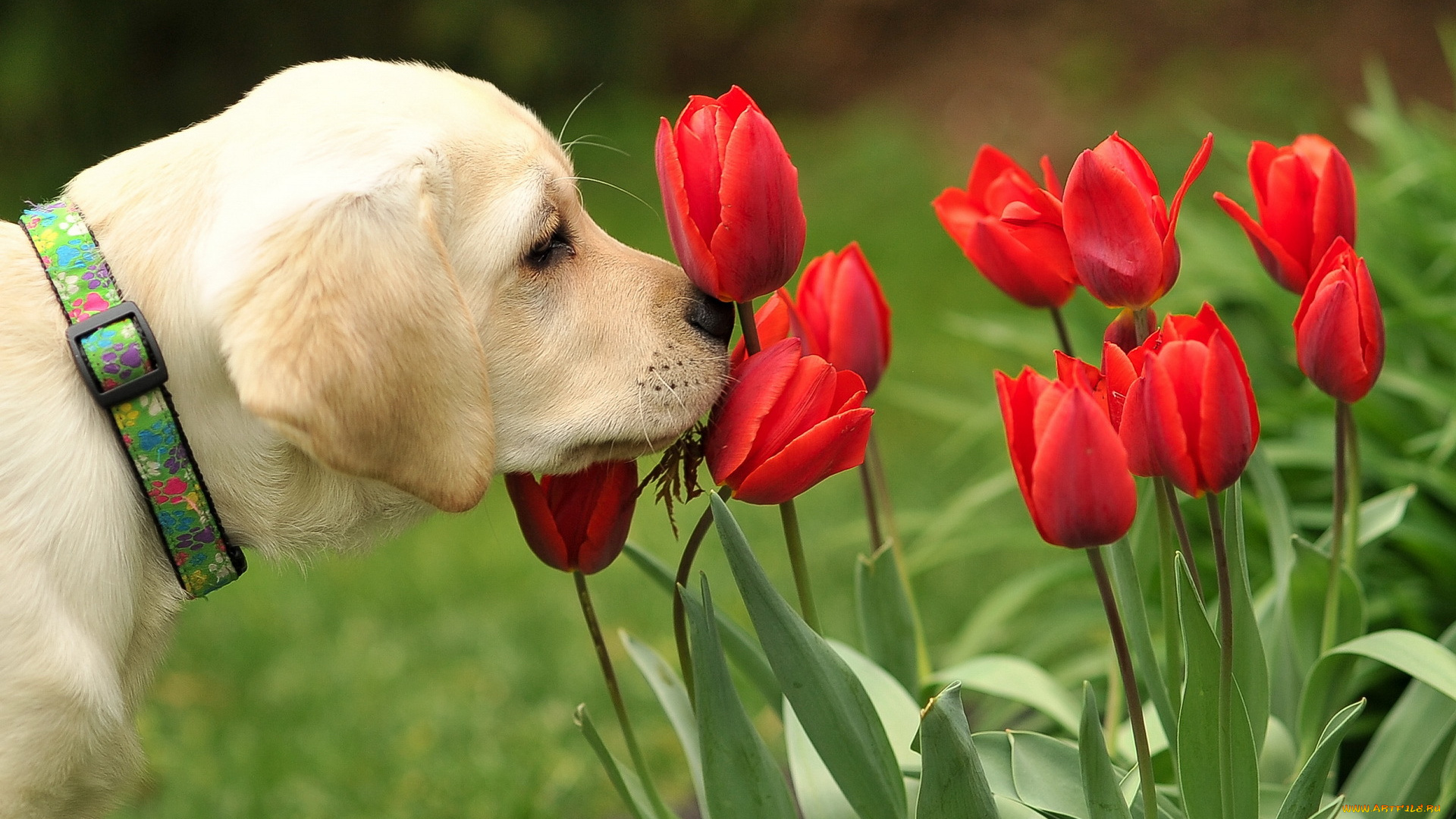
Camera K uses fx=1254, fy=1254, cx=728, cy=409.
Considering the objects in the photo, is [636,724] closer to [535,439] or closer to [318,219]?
[535,439]

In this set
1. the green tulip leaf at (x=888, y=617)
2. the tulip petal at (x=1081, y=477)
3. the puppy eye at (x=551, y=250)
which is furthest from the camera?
the green tulip leaf at (x=888, y=617)

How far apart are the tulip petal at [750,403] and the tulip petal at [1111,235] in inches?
13.6

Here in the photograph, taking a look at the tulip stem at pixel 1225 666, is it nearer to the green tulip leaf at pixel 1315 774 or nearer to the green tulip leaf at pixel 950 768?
the green tulip leaf at pixel 1315 774

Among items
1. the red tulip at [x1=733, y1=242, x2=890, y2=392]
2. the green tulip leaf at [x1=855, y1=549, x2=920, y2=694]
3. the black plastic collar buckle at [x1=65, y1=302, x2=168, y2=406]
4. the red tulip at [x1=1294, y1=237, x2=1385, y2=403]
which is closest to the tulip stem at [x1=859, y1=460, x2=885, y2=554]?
the green tulip leaf at [x1=855, y1=549, x2=920, y2=694]

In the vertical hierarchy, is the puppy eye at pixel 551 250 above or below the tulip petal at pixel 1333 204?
above

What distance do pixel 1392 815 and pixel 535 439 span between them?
130 centimetres

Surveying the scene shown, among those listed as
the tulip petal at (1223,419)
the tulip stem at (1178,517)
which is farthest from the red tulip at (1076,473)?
the tulip stem at (1178,517)

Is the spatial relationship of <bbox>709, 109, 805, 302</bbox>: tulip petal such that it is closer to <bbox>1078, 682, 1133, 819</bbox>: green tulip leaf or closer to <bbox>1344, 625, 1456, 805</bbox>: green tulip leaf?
<bbox>1078, 682, 1133, 819</bbox>: green tulip leaf

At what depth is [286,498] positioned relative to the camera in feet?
5.56

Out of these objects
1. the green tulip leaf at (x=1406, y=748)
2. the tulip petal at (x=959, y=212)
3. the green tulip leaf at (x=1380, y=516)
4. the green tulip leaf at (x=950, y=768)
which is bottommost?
the green tulip leaf at (x=1406, y=748)

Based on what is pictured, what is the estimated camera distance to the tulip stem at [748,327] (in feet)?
5.18

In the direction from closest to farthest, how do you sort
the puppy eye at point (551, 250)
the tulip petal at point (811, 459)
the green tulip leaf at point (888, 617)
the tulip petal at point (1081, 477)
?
the tulip petal at point (1081, 477), the tulip petal at point (811, 459), the puppy eye at point (551, 250), the green tulip leaf at point (888, 617)

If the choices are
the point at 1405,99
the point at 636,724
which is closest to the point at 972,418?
the point at 636,724

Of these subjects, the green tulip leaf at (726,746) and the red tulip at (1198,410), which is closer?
the red tulip at (1198,410)
